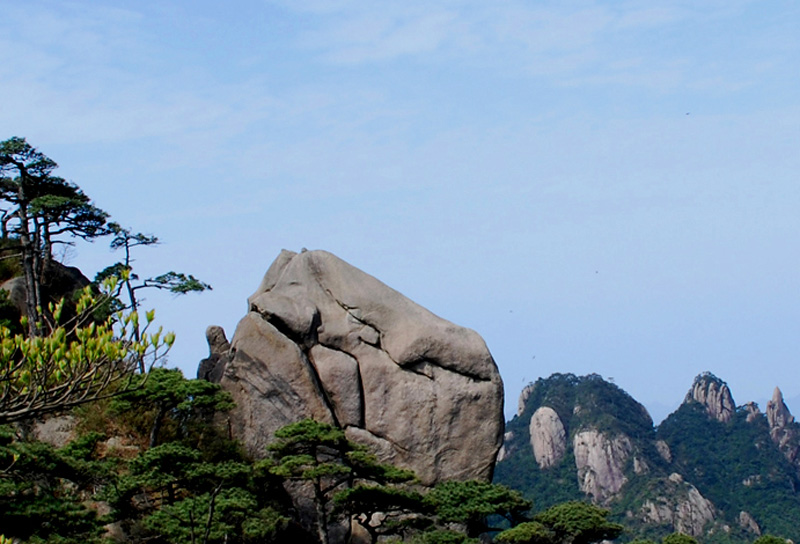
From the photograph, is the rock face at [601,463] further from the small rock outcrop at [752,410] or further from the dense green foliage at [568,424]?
the small rock outcrop at [752,410]

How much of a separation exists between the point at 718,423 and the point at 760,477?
307 inches

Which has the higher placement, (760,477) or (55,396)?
(760,477)

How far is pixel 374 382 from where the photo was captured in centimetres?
2056

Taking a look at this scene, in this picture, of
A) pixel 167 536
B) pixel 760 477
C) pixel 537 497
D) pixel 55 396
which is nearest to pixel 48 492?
pixel 167 536

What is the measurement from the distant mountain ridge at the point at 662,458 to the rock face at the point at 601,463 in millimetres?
70

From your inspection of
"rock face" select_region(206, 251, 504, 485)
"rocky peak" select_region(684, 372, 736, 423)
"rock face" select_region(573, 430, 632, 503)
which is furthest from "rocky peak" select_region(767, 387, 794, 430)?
"rock face" select_region(206, 251, 504, 485)

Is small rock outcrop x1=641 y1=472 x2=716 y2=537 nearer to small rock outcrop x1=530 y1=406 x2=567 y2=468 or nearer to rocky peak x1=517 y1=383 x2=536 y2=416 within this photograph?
small rock outcrop x1=530 y1=406 x2=567 y2=468

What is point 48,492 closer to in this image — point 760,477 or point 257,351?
point 257,351

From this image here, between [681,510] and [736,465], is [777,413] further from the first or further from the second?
[681,510]

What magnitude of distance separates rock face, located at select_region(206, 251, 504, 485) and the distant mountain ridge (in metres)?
41.5

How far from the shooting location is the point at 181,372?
19141mm

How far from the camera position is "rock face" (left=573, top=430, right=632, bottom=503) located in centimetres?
6638

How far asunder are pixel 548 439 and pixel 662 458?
8.33 metres

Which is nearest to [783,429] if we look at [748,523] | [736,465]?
[736,465]
